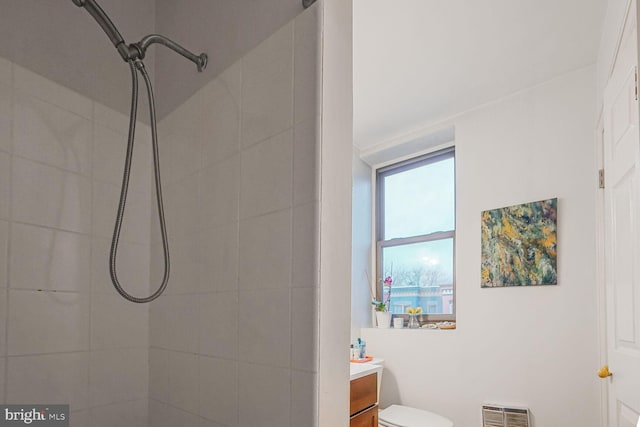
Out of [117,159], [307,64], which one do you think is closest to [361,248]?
[117,159]

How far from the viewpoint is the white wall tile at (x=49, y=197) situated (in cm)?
131

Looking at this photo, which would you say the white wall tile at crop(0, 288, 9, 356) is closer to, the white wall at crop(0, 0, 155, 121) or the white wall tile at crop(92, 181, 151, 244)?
A: the white wall tile at crop(92, 181, 151, 244)

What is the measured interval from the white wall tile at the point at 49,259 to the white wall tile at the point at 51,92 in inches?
15.3

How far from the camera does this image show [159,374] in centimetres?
155

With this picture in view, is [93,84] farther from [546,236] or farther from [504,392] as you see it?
[504,392]

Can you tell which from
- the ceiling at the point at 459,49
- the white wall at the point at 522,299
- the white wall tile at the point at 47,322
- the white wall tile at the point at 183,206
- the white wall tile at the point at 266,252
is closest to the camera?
the white wall tile at the point at 266,252

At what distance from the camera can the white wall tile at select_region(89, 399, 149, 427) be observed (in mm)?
1438

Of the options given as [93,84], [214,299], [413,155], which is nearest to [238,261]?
[214,299]

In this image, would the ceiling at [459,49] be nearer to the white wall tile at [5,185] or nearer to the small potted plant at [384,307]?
the small potted plant at [384,307]

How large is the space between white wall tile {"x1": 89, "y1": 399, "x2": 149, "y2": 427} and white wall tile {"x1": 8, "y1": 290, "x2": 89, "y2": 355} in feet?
0.70

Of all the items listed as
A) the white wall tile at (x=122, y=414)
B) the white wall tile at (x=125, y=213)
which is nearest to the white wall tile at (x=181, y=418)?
the white wall tile at (x=122, y=414)

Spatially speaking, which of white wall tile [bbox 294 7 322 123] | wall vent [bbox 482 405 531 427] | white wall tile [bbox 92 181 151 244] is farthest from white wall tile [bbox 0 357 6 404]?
wall vent [bbox 482 405 531 427]

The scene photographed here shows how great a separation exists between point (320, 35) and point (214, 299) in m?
0.79

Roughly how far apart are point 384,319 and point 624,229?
7.18 ft
